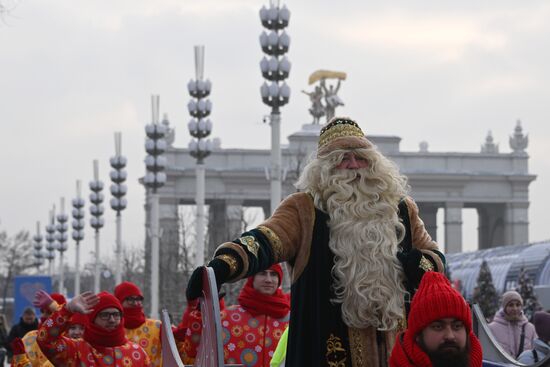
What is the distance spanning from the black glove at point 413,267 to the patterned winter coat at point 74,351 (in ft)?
8.75

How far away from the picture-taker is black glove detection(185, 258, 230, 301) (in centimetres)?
509

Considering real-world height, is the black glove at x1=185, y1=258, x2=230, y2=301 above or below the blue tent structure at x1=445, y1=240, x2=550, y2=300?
above

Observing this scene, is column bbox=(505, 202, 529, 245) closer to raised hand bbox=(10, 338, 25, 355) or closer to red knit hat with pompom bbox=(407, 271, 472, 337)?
raised hand bbox=(10, 338, 25, 355)

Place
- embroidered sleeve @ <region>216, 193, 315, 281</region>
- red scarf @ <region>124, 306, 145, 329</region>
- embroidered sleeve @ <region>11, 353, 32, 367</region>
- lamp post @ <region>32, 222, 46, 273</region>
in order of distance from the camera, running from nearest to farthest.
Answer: embroidered sleeve @ <region>216, 193, 315, 281</region>, embroidered sleeve @ <region>11, 353, 32, 367</region>, red scarf @ <region>124, 306, 145, 329</region>, lamp post @ <region>32, 222, 46, 273</region>

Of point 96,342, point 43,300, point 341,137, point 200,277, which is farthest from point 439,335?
point 43,300

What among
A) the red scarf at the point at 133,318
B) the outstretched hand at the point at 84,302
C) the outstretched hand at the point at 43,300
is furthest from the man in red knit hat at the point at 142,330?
the outstretched hand at the point at 84,302

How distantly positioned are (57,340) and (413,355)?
3.89 metres

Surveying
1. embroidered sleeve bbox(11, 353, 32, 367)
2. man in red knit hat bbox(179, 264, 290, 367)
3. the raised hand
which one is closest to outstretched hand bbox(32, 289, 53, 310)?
the raised hand

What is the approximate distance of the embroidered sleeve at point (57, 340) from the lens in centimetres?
795

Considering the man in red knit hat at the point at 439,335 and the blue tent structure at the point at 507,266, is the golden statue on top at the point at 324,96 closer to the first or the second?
the blue tent structure at the point at 507,266

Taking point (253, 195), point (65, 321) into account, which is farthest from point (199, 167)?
point (253, 195)

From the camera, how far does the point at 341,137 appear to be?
19.4 ft

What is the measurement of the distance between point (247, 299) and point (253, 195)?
70.1 meters

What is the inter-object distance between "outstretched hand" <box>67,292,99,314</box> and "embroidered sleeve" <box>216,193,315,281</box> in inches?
76.1
